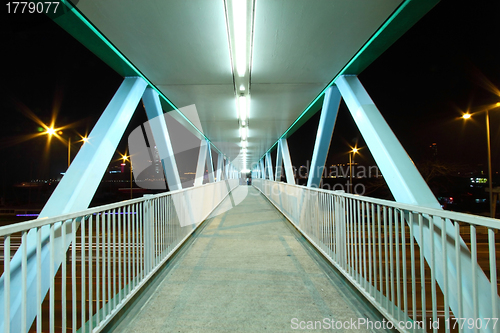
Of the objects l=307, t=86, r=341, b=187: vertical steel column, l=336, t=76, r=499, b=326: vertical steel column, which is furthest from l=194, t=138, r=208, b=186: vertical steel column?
l=336, t=76, r=499, b=326: vertical steel column

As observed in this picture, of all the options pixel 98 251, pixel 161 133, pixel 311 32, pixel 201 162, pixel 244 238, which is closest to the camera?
pixel 98 251

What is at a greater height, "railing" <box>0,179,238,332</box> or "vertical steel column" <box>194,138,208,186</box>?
"vertical steel column" <box>194,138,208,186</box>

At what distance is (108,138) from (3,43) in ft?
13.6

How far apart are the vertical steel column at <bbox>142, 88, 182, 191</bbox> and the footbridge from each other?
0.04 metres

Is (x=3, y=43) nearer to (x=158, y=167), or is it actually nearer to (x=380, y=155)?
(x=380, y=155)

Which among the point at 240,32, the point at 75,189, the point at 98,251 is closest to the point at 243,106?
the point at 240,32

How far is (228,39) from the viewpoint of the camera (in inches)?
117

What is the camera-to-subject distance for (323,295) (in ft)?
8.59

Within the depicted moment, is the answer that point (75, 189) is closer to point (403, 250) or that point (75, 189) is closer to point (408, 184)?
point (403, 250)

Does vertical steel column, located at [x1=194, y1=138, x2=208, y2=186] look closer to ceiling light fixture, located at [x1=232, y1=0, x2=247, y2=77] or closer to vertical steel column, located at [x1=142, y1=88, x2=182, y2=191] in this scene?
vertical steel column, located at [x1=142, y1=88, x2=182, y2=191]

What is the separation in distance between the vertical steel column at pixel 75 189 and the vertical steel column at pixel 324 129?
3.51m

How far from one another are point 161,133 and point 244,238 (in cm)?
281

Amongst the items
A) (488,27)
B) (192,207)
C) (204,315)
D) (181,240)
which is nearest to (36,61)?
(192,207)

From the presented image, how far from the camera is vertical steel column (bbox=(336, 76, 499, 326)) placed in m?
1.60
